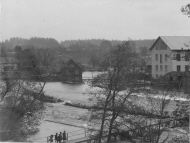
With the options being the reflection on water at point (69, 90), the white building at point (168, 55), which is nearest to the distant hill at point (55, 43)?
the white building at point (168, 55)

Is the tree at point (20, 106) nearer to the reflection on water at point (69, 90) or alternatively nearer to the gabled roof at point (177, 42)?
the reflection on water at point (69, 90)

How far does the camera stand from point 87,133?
8.45 ft

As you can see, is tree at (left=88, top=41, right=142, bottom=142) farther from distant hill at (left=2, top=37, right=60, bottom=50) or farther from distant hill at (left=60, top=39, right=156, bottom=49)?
distant hill at (left=2, top=37, right=60, bottom=50)

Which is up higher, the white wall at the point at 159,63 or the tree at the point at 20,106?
the white wall at the point at 159,63

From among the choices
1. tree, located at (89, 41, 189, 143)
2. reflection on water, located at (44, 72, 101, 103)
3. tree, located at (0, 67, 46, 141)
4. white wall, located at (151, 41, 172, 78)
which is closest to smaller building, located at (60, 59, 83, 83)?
reflection on water, located at (44, 72, 101, 103)

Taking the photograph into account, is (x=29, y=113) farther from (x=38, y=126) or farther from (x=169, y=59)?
(x=169, y=59)

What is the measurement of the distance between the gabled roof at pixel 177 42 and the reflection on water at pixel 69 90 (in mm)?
722

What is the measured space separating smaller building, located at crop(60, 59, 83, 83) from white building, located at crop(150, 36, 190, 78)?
2.32 ft

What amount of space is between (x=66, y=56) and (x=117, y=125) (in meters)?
0.81

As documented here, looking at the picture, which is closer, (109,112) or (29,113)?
(109,112)

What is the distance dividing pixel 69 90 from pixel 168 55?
3.26 ft

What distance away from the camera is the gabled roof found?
8.21ft

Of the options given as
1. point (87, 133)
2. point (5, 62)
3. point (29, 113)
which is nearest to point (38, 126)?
point (29, 113)

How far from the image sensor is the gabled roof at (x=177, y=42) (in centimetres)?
250
